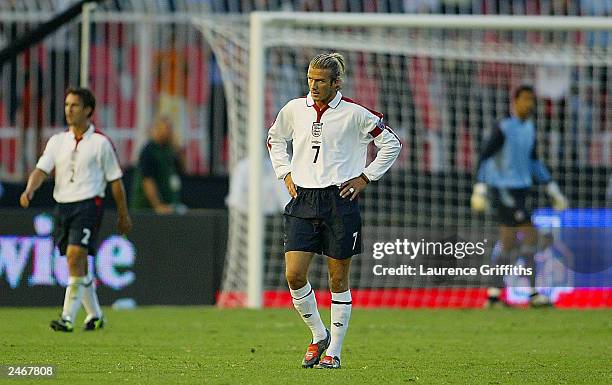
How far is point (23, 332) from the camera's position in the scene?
11383mm

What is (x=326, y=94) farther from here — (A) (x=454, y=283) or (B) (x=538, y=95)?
(B) (x=538, y=95)

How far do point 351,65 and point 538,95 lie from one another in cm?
248

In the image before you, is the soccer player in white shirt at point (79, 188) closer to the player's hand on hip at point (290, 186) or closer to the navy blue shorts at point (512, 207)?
the player's hand on hip at point (290, 186)

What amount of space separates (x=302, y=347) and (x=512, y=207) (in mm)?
5163

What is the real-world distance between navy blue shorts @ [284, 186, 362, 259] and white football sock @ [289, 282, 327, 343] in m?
0.27

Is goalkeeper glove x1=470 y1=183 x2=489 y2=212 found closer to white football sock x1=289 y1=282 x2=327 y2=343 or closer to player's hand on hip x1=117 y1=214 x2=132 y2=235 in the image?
player's hand on hip x1=117 y1=214 x2=132 y2=235

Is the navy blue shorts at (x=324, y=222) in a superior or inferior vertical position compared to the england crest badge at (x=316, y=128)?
inferior

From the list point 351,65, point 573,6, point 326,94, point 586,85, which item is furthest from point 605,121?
point 326,94

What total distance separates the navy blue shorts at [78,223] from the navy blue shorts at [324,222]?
3056 millimetres

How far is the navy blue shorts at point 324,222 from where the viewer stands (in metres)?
8.85

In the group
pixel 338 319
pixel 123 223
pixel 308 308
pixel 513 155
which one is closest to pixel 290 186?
pixel 308 308

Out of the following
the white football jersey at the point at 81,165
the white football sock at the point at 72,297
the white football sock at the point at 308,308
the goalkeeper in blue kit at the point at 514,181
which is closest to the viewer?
the white football sock at the point at 308,308

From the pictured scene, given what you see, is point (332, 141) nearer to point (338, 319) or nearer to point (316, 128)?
point (316, 128)

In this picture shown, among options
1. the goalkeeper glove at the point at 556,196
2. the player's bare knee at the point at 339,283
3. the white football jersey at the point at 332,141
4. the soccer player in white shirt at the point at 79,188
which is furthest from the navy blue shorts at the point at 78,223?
the goalkeeper glove at the point at 556,196
